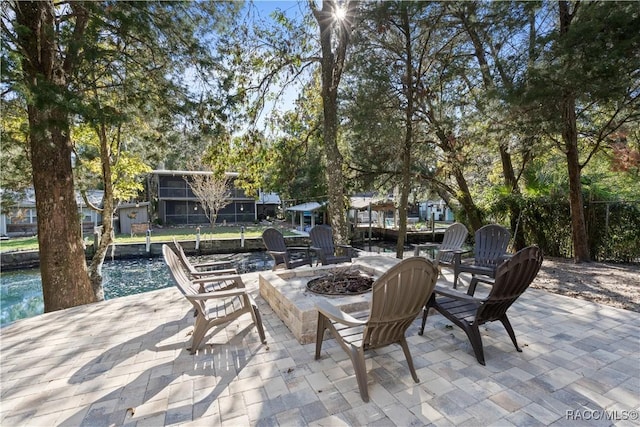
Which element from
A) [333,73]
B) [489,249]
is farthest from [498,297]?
[333,73]

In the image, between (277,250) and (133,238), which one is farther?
(133,238)

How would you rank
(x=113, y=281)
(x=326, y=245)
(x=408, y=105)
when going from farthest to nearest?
(x=113, y=281) < (x=408, y=105) < (x=326, y=245)

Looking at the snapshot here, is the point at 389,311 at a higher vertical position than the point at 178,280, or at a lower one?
lower

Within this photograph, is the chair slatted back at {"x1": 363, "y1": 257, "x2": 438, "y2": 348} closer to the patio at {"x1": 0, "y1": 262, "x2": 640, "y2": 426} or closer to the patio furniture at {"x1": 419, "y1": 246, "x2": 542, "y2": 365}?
the patio at {"x1": 0, "y1": 262, "x2": 640, "y2": 426}

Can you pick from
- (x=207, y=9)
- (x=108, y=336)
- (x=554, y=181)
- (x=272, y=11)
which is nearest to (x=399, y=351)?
(x=108, y=336)

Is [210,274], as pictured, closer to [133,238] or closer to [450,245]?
[450,245]

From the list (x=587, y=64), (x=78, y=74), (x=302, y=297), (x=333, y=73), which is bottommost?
(x=302, y=297)

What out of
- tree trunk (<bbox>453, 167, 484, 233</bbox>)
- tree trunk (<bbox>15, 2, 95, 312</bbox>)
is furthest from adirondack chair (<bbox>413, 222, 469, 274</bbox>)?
tree trunk (<bbox>15, 2, 95, 312</bbox>)

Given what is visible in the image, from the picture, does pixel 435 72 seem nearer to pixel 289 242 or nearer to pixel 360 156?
pixel 360 156

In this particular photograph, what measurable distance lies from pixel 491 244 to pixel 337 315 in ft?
11.8

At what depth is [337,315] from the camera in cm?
230

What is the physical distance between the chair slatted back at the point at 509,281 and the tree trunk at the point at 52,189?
5.13m

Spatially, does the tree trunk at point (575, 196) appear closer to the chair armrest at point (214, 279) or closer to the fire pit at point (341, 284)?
the fire pit at point (341, 284)

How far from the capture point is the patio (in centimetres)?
195
